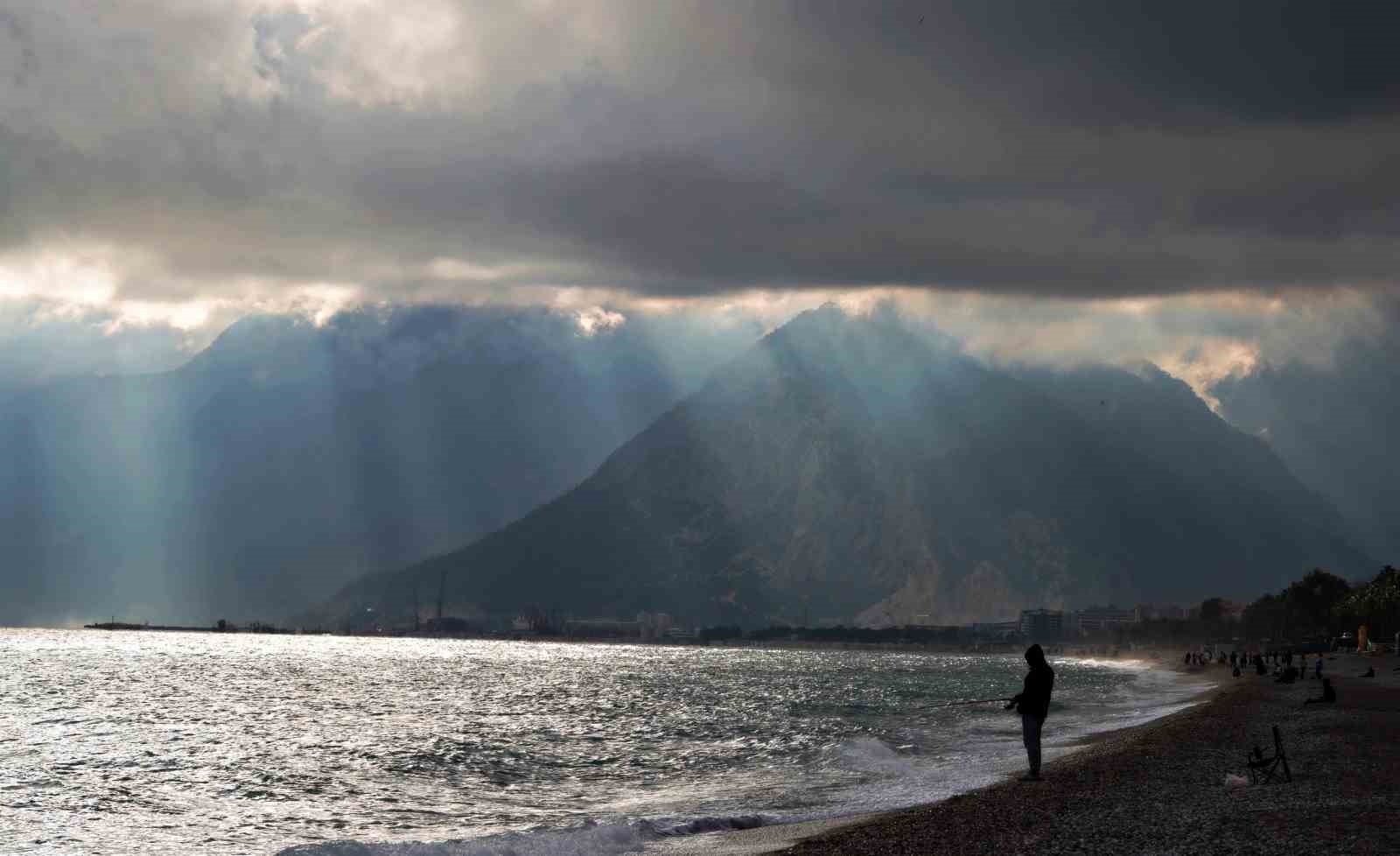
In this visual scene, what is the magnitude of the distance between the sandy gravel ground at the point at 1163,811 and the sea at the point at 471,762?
4361 millimetres

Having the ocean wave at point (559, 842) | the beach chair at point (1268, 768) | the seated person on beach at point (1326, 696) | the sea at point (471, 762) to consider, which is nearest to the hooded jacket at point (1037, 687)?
the beach chair at point (1268, 768)

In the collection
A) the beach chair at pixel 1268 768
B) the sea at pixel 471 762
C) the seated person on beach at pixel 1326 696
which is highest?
the beach chair at pixel 1268 768

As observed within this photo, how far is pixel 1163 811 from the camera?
90.6 feet

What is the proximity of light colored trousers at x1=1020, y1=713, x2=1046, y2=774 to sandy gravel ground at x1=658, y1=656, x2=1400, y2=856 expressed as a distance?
24.6 inches

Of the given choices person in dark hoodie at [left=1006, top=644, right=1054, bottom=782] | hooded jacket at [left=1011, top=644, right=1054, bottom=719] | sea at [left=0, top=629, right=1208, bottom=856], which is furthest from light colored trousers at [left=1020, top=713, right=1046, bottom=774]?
sea at [left=0, top=629, right=1208, bottom=856]

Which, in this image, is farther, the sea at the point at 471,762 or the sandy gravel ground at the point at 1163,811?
the sea at the point at 471,762

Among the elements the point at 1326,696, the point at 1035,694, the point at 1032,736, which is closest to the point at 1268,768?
the point at 1032,736

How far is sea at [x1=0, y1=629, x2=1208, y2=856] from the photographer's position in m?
37.8

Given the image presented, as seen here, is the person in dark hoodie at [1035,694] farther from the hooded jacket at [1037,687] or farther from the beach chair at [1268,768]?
the beach chair at [1268,768]

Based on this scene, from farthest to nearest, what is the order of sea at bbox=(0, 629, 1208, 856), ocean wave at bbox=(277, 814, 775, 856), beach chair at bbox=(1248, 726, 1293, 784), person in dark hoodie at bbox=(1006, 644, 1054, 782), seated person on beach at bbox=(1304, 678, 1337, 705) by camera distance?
seated person on beach at bbox=(1304, 678, 1337, 705), sea at bbox=(0, 629, 1208, 856), person in dark hoodie at bbox=(1006, 644, 1054, 782), ocean wave at bbox=(277, 814, 775, 856), beach chair at bbox=(1248, 726, 1293, 784)

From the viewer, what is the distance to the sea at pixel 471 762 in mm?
37812

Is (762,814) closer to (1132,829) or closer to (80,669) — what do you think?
(1132,829)

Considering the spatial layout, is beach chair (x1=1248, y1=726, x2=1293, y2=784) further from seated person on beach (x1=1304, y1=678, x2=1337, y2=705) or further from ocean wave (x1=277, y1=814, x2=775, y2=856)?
seated person on beach (x1=1304, y1=678, x2=1337, y2=705)

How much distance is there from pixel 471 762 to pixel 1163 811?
121ft
